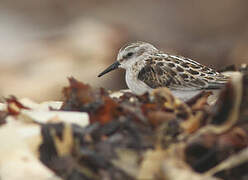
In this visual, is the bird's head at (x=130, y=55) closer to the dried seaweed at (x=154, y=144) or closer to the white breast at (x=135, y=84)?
the white breast at (x=135, y=84)

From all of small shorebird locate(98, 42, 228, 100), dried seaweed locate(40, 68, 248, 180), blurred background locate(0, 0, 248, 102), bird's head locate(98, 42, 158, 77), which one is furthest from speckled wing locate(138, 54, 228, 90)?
blurred background locate(0, 0, 248, 102)

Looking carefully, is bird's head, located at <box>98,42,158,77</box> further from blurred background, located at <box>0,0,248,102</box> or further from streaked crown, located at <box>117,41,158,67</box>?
blurred background, located at <box>0,0,248,102</box>

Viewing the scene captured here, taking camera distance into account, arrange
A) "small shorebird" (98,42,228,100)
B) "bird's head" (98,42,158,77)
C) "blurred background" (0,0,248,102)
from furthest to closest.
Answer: "blurred background" (0,0,248,102) → "bird's head" (98,42,158,77) → "small shorebird" (98,42,228,100)

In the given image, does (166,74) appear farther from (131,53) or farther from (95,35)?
(95,35)

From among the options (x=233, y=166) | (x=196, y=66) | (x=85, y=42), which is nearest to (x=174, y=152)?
(x=233, y=166)

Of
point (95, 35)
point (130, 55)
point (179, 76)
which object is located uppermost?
point (95, 35)

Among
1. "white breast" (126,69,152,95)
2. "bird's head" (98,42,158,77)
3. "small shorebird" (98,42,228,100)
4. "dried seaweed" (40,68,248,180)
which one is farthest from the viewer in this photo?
"bird's head" (98,42,158,77)

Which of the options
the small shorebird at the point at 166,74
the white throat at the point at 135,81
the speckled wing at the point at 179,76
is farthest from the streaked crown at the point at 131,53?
the speckled wing at the point at 179,76

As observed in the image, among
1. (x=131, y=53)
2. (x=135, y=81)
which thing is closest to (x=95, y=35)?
(x=131, y=53)
